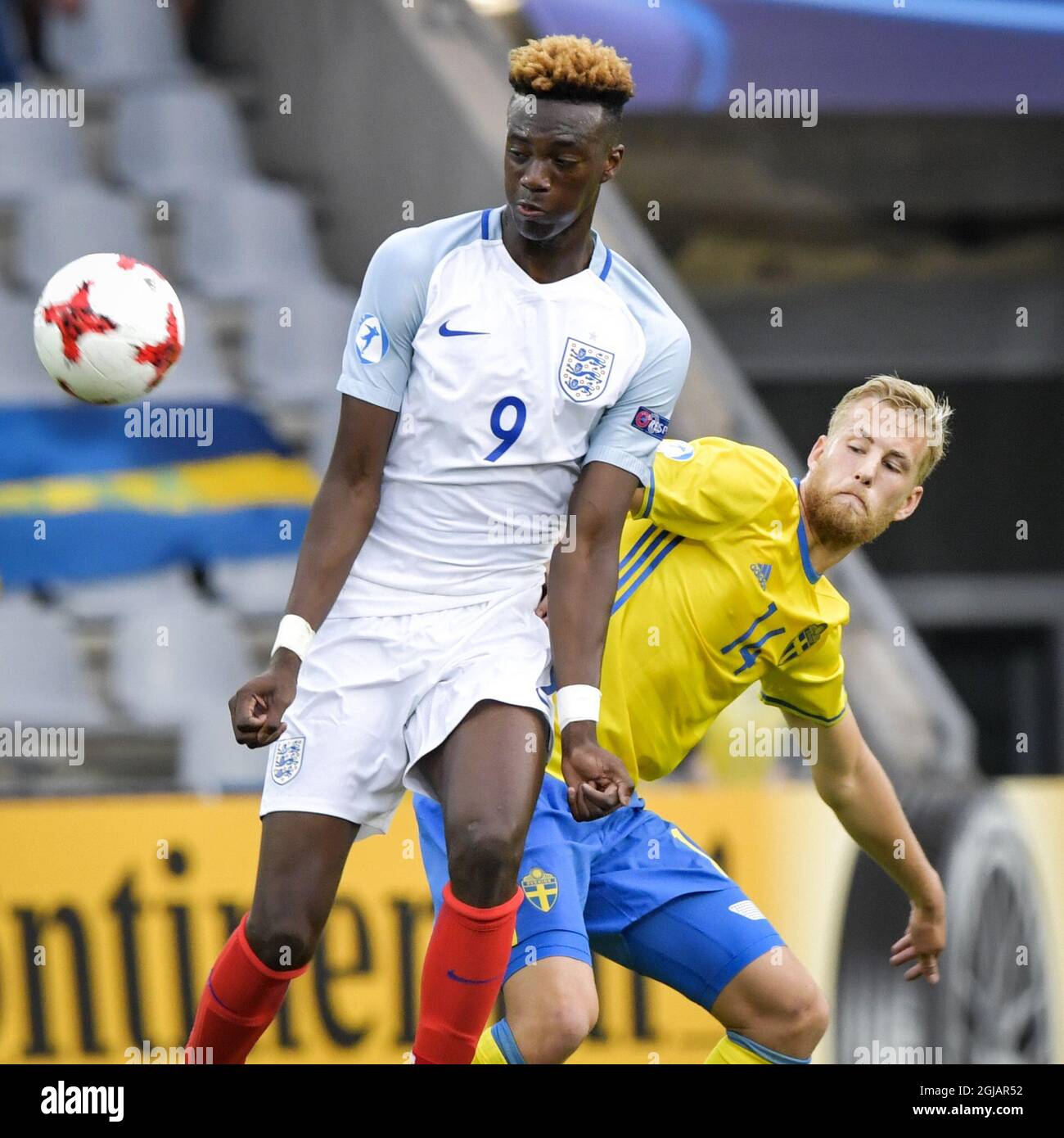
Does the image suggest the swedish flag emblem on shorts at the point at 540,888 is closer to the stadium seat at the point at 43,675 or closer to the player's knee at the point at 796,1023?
the player's knee at the point at 796,1023

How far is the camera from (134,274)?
13.1 feet

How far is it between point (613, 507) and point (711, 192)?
7598 millimetres

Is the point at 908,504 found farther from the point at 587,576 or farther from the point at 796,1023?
the point at 796,1023

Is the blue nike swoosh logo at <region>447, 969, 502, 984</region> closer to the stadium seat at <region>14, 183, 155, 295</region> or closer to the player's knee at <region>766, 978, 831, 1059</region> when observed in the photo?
the player's knee at <region>766, 978, 831, 1059</region>

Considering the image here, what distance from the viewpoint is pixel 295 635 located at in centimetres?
360

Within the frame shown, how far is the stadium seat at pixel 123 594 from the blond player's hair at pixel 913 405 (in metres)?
4.17

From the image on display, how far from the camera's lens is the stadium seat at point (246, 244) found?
8.99 meters

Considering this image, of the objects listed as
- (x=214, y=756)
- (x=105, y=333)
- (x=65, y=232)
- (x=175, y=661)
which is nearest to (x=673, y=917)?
(x=105, y=333)

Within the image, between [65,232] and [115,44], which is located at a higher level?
[115,44]

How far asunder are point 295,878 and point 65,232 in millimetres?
5749

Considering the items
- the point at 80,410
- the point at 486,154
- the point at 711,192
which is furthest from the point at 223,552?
the point at 711,192

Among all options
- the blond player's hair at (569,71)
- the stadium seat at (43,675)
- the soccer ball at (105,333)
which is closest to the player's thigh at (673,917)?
the soccer ball at (105,333)

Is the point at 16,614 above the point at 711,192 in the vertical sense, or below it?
below
